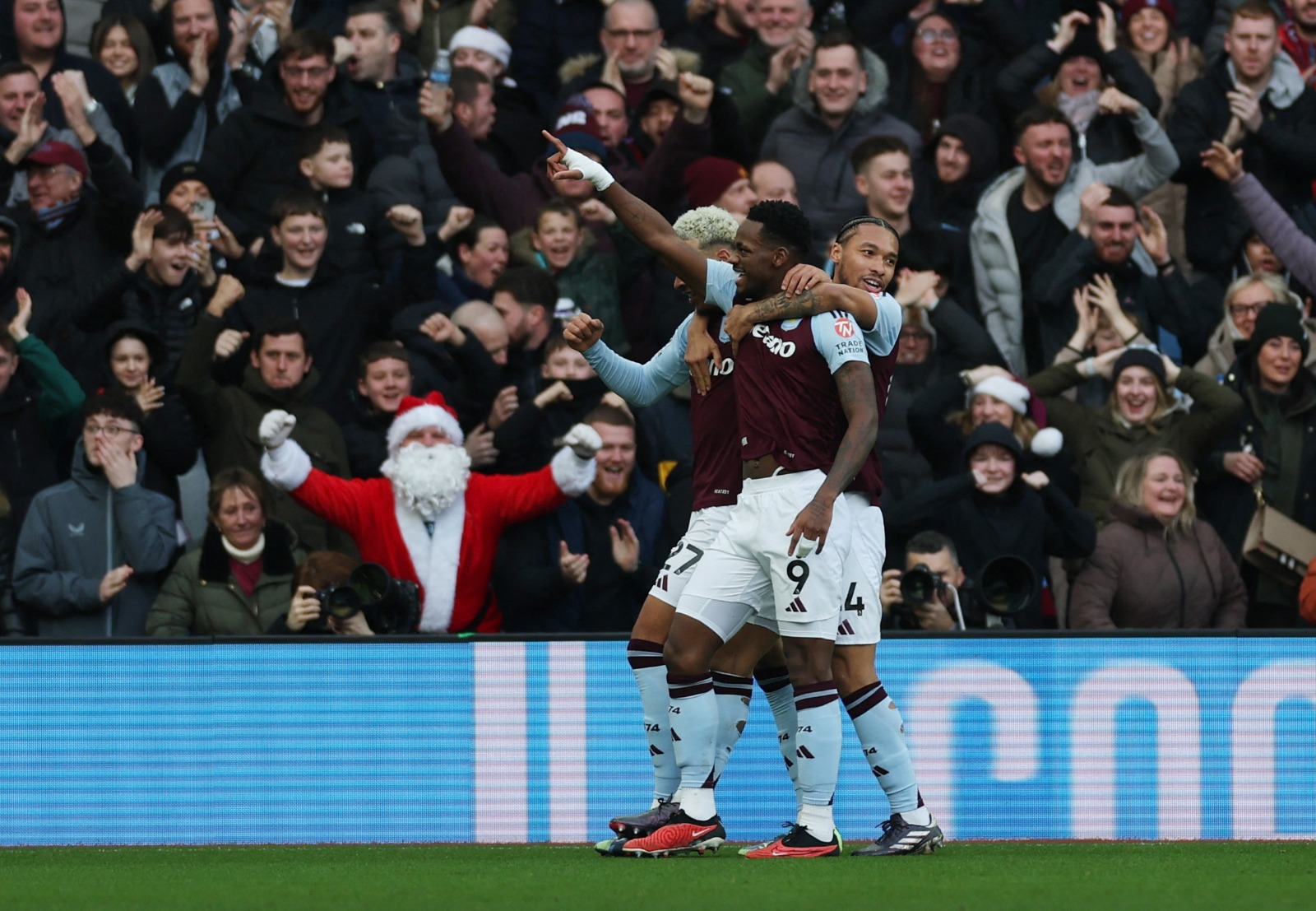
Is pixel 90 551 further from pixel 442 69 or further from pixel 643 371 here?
pixel 442 69

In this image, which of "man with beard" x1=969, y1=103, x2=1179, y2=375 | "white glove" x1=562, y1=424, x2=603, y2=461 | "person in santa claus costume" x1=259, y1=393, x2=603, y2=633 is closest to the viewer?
"white glove" x1=562, y1=424, x2=603, y2=461

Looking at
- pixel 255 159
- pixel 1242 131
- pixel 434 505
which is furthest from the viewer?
pixel 1242 131

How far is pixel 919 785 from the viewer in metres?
9.53

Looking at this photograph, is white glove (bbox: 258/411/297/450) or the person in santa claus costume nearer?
white glove (bbox: 258/411/297/450)

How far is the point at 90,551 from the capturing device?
10742mm

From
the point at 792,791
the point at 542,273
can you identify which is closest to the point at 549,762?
the point at 792,791

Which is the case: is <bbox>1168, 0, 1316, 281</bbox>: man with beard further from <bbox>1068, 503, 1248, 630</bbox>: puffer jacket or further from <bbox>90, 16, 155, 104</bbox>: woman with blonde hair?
<bbox>90, 16, 155, 104</bbox>: woman with blonde hair

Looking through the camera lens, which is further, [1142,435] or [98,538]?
[1142,435]

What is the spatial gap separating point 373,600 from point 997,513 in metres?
3.32

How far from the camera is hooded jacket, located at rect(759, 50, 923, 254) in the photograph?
12.8 m

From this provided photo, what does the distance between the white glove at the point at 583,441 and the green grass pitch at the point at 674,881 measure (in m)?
2.26

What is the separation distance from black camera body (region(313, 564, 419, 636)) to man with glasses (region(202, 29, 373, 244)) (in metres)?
3.62

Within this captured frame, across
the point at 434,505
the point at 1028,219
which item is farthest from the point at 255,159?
the point at 1028,219

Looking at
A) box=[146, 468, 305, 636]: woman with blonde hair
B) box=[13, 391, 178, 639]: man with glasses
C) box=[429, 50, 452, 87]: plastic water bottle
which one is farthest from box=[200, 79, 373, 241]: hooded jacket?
box=[146, 468, 305, 636]: woman with blonde hair
